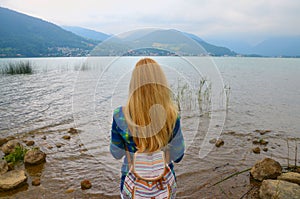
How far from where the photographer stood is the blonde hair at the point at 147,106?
2035 millimetres

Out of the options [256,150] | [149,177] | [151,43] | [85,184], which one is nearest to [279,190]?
[149,177]

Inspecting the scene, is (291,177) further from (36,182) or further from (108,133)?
(36,182)

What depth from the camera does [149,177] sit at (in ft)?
6.63

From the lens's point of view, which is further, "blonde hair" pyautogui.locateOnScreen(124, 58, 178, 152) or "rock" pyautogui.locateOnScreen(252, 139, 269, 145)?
"rock" pyautogui.locateOnScreen(252, 139, 269, 145)

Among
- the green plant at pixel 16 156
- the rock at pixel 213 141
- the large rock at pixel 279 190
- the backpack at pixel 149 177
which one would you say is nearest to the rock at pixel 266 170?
the large rock at pixel 279 190

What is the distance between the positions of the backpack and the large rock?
2.20 meters

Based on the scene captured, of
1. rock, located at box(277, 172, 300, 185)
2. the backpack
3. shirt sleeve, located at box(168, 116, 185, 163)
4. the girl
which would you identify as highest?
the girl

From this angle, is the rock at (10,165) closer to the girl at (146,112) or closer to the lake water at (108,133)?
the lake water at (108,133)

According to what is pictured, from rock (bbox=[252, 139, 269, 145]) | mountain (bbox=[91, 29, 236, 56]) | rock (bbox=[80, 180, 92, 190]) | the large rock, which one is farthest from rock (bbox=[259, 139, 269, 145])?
mountain (bbox=[91, 29, 236, 56])

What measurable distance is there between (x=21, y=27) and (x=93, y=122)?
563 ft

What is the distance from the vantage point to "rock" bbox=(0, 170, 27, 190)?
4.29 m

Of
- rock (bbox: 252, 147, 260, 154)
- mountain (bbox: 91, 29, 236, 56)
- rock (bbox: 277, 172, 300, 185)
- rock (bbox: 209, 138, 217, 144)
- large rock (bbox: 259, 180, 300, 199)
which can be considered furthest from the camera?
rock (bbox: 209, 138, 217, 144)

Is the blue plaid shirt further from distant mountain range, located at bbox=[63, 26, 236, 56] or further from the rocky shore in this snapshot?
the rocky shore

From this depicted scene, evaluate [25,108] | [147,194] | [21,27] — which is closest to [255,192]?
[147,194]
